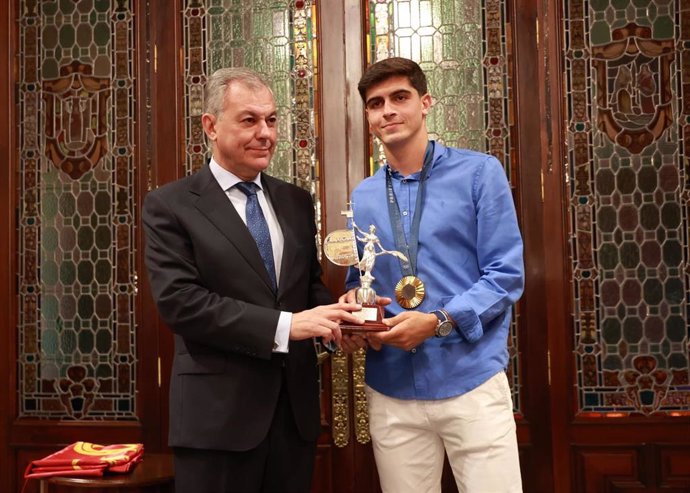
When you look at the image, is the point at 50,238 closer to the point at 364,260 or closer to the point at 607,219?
the point at 364,260

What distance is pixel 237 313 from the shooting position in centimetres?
225

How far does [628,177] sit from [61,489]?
2489 mm

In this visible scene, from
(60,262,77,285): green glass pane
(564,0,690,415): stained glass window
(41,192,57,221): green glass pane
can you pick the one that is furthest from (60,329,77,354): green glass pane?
(564,0,690,415): stained glass window

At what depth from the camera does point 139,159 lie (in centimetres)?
360

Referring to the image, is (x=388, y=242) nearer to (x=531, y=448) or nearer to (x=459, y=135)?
(x=459, y=135)

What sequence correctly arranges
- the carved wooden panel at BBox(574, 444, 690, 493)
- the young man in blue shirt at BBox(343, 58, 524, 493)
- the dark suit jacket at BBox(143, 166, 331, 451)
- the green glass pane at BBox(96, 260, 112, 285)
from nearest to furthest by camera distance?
the dark suit jacket at BBox(143, 166, 331, 451), the young man in blue shirt at BBox(343, 58, 524, 493), the carved wooden panel at BBox(574, 444, 690, 493), the green glass pane at BBox(96, 260, 112, 285)

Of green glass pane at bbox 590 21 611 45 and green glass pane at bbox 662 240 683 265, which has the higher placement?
green glass pane at bbox 590 21 611 45

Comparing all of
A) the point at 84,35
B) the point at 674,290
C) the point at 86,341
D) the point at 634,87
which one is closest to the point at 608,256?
the point at 674,290

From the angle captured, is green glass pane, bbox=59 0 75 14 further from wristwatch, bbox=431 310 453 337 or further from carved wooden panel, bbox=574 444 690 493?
carved wooden panel, bbox=574 444 690 493

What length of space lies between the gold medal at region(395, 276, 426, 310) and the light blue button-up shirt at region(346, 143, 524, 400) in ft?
0.10

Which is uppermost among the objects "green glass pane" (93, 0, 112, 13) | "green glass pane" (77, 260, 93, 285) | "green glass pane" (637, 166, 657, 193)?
"green glass pane" (93, 0, 112, 13)

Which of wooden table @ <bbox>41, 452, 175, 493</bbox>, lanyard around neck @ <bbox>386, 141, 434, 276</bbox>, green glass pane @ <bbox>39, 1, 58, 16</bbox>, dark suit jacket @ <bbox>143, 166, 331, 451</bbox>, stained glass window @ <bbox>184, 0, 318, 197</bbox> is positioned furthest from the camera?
green glass pane @ <bbox>39, 1, 58, 16</bbox>

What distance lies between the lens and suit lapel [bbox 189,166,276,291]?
234cm

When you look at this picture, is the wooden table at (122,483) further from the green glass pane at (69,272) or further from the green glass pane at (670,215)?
the green glass pane at (670,215)
